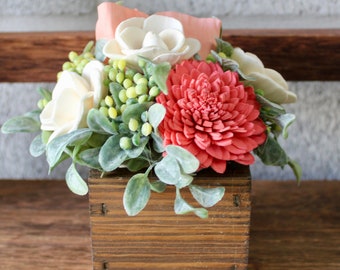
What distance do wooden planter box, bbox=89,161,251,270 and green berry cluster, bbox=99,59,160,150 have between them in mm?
46

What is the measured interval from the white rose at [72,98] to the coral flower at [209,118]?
0.07 m

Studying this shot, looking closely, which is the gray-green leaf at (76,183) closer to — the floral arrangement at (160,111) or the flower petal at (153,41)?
the floral arrangement at (160,111)

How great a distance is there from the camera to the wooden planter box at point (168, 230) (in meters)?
0.50

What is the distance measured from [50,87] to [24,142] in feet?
0.30

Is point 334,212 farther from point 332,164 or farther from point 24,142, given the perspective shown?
point 24,142

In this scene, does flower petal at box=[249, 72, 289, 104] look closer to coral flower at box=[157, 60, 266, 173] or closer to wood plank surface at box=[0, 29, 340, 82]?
coral flower at box=[157, 60, 266, 173]

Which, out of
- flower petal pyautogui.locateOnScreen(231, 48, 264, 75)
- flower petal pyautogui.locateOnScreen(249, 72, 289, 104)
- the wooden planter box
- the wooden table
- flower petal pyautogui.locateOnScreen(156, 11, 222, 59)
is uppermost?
flower petal pyautogui.locateOnScreen(156, 11, 222, 59)

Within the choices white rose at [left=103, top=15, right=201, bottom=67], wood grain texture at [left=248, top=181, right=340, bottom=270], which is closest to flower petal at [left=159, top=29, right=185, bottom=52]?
white rose at [left=103, top=15, right=201, bottom=67]

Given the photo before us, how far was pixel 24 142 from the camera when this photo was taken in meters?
0.79

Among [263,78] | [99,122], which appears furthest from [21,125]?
[263,78]

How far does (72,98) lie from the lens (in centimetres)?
51

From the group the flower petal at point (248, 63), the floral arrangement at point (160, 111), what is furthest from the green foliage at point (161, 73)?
the flower petal at point (248, 63)

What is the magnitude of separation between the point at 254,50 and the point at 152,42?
224 millimetres

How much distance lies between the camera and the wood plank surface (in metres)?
0.68
